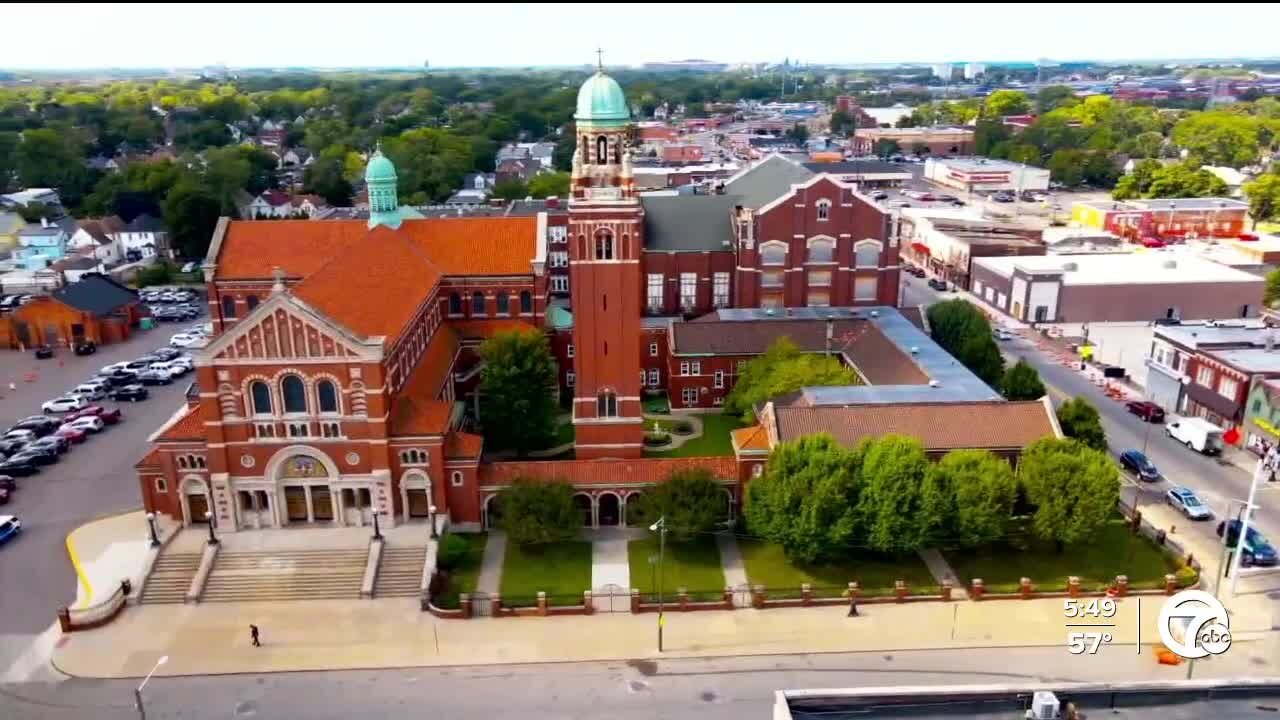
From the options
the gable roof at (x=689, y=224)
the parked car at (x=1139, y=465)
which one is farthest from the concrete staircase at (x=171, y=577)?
the parked car at (x=1139, y=465)

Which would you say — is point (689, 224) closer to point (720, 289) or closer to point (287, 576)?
point (720, 289)

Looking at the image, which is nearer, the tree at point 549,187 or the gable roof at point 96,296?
the gable roof at point 96,296

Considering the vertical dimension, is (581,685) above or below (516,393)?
below

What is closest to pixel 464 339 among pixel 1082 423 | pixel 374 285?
pixel 374 285

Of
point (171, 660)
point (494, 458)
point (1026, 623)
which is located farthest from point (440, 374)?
point (1026, 623)

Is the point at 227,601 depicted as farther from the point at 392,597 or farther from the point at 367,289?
the point at 367,289

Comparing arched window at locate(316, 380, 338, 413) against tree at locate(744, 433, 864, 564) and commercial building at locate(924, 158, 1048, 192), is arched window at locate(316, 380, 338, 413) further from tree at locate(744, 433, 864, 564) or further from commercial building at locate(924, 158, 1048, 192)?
commercial building at locate(924, 158, 1048, 192)

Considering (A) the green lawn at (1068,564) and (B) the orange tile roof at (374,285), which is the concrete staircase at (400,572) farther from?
(A) the green lawn at (1068,564)
